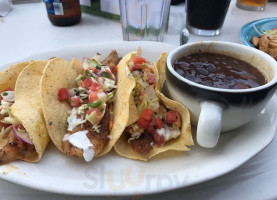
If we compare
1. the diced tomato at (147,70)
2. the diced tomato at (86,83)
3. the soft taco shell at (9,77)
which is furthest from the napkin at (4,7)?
the diced tomato at (147,70)

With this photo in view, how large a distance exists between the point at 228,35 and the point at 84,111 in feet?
5.32

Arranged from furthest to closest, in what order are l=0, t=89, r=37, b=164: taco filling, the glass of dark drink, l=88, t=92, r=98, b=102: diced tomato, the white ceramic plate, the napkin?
the napkin → the glass of dark drink → l=88, t=92, r=98, b=102: diced tomato → l=0, t=89, r=37, b=164: taco filling → the white ceramic plate

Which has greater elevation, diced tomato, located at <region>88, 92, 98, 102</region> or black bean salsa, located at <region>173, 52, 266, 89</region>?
black bean salsa, located at <region>173, 52, 266, 89</region>

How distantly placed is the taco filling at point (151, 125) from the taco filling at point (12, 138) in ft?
1.30

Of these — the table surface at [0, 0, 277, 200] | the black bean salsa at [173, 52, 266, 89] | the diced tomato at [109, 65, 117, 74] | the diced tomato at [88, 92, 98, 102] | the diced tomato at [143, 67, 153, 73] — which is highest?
the black bean salsa at [173, 52, 266, 89]

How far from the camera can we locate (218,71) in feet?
3.20

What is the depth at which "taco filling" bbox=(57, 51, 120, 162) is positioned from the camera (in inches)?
35.9

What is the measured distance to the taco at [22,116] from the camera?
2.92 ft

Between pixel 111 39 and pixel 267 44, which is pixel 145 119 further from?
pixel 111 39

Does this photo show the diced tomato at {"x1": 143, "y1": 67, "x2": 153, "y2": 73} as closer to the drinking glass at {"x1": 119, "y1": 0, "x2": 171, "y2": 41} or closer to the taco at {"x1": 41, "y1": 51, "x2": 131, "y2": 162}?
the taco at {"x1": 41, "y1": 51, "x2": 131, "y2": 162}

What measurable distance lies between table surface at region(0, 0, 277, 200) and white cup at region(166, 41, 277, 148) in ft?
0.56

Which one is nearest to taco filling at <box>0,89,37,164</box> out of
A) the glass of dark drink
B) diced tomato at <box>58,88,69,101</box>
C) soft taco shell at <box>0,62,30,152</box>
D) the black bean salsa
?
soft taco shell at <box>0,62,30,152</box>

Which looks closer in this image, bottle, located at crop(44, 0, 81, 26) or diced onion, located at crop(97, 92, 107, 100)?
diced onion, located at crop(97, 92, 107, 100)

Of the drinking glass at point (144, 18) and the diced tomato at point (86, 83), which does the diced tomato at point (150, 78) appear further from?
the drinking glass at point (144, 18)
